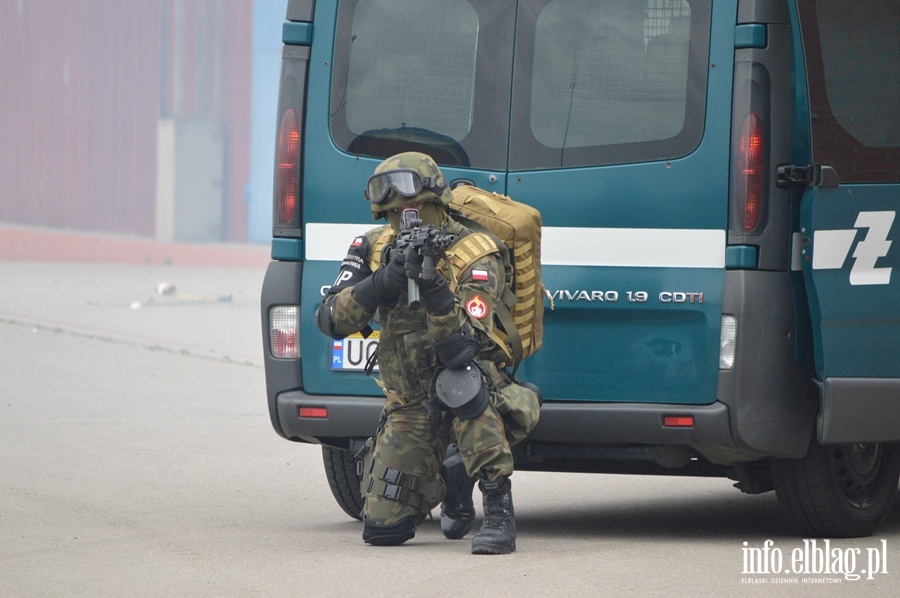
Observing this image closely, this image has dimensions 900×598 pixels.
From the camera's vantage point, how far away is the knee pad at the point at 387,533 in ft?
19.7

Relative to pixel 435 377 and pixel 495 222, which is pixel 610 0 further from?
pixel 435 377

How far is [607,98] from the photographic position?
6055mm

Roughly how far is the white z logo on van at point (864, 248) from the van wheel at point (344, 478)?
2.20m

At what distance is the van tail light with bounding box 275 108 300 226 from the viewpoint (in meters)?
6.32

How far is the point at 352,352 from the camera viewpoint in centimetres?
636

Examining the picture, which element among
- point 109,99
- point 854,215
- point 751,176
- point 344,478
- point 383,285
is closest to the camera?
point 383,285

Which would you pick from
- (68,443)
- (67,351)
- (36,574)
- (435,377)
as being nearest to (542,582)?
(435,377)

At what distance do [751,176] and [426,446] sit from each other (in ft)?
5.18

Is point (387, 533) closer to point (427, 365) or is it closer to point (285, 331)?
point (427, 365)

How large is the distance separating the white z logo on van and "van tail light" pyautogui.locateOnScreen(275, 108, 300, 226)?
6.77 ft

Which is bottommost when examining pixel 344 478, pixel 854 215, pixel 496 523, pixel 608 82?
pixel 344 478

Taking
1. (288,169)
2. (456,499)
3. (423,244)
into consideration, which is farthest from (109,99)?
(423,244)

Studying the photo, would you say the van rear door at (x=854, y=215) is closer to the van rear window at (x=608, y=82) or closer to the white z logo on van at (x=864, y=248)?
the white z logo on van at (x=864, y=248)

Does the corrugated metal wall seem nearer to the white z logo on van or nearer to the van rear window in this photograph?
the van rear window
